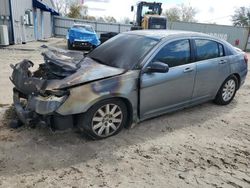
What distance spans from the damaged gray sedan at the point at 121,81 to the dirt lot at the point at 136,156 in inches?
11.2

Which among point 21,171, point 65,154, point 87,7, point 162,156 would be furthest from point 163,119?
point 87,7

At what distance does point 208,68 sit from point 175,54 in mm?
882

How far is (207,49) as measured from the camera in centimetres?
492

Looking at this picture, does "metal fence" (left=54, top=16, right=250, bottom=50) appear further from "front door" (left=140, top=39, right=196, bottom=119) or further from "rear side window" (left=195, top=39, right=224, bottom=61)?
"front door" (left=140, top=39, right=196, bottom=119)

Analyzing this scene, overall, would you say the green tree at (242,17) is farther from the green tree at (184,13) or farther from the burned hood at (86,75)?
the burned hood at (86,75)

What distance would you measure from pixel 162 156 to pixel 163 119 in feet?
4.10

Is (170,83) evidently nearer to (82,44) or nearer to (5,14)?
(82,44)

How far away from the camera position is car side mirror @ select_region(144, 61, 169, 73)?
388 cm

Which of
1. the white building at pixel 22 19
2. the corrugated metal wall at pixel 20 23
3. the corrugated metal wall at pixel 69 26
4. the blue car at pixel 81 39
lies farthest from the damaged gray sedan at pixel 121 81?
the corrugated metal wall at pixel 69 26

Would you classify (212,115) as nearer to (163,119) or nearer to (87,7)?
(163,119)

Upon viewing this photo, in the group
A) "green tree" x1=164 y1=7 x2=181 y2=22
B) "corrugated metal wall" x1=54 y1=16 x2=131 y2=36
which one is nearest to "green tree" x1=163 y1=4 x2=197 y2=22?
"green tree" x1=164 y1=7 x2=181 y2=22

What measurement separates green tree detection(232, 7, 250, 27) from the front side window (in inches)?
2217

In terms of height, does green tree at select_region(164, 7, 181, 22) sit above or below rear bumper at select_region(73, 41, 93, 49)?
above

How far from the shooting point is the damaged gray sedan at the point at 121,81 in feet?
11.4
